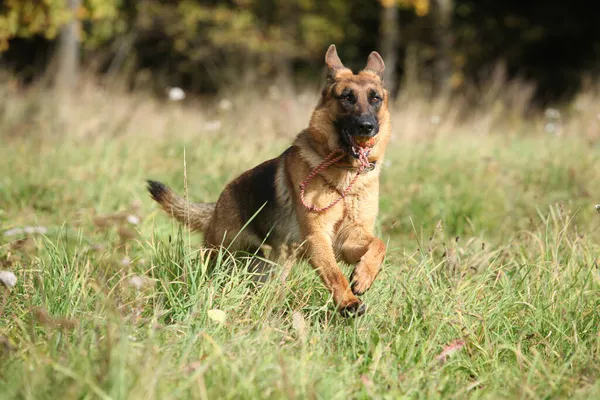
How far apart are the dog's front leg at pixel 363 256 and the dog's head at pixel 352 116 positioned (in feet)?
1.57

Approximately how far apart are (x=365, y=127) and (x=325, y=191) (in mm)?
425

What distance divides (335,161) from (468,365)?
4.63ft

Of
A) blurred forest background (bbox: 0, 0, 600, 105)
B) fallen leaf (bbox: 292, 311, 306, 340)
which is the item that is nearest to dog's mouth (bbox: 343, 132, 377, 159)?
fallen leaf (bbox: 292, 311, 306, 340)

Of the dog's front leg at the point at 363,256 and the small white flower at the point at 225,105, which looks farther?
the small white flower at the point at 225,105

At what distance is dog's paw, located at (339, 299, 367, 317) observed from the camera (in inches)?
114

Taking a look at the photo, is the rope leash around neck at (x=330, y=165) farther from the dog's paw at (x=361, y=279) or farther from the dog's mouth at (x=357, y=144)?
the dog's paw at (x=361, y=279)

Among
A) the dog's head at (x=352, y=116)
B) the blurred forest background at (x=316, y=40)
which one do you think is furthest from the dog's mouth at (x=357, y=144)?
the blurred forest background at (x=316, y=40)

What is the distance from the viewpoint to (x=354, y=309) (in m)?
2.92

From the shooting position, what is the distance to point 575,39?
18422mm

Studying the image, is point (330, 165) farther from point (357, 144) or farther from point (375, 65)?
point (375, 65)

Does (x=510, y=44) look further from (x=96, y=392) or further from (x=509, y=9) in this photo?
(x=96, y=392)

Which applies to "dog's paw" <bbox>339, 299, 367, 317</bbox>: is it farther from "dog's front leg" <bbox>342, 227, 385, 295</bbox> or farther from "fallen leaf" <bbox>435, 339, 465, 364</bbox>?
"fallen leaf" <bbox>435, 339, 465, 364</bbox>

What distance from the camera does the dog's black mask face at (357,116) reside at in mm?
3576

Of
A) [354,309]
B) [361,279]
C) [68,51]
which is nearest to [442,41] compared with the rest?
[68,51]
